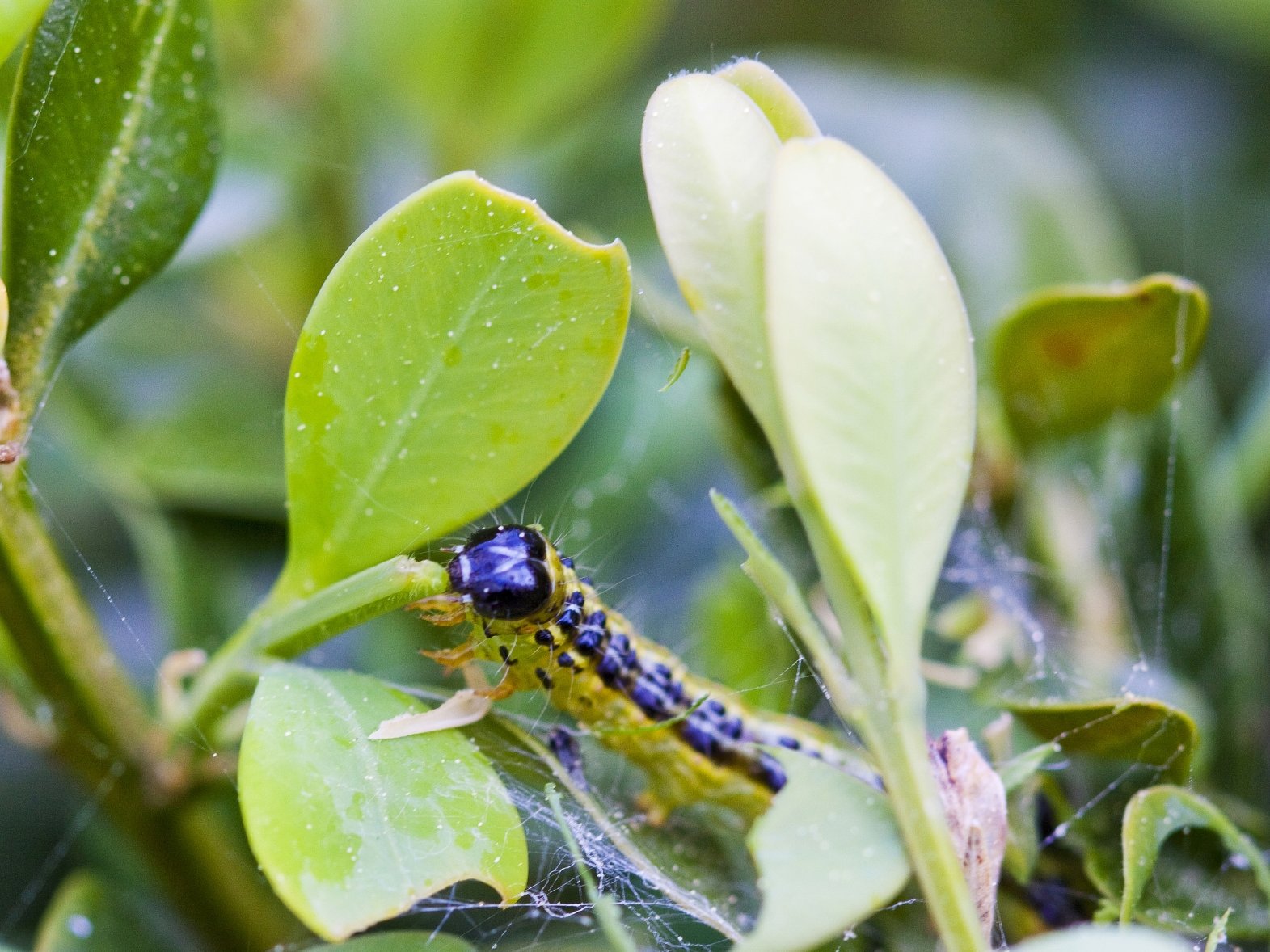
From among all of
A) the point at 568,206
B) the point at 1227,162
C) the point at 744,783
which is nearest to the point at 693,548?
the point at 744,783

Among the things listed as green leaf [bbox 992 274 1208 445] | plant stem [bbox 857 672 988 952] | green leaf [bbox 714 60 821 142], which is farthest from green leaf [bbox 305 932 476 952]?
green leaf [bbox 992 274 1208 445]

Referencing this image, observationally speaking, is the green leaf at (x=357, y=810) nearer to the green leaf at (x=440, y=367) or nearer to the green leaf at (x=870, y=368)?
the green leaf at (x=440, y=367)

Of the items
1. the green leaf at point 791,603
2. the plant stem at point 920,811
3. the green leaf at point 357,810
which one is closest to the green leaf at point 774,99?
the green leaf at point 791,603

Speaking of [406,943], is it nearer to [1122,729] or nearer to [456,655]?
[456,655]

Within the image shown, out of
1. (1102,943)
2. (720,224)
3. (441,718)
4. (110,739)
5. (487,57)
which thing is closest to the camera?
(1102,943)

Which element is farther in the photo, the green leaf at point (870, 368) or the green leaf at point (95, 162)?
the green leaf at point (95, 162)

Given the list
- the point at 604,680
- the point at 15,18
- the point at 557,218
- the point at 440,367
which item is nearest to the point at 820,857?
the point at 440,367

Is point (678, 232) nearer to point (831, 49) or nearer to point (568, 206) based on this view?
point (568, 206)
